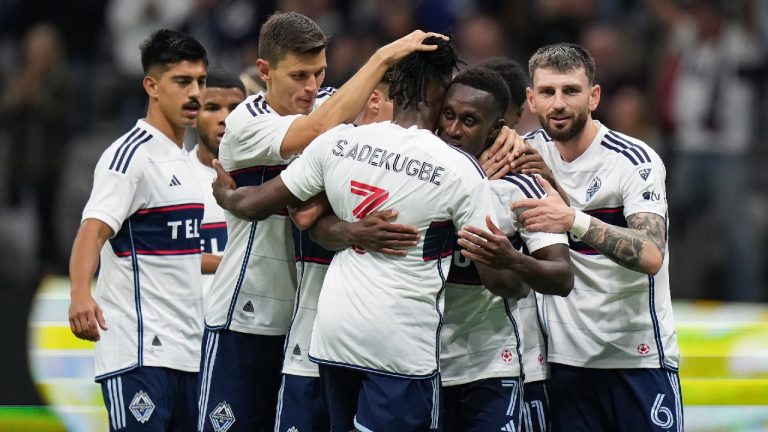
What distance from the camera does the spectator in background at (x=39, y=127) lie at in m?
9.93

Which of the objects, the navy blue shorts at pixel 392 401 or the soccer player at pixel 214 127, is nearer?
the navy blue shorts at pixel 392 401

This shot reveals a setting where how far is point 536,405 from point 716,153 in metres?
5.42

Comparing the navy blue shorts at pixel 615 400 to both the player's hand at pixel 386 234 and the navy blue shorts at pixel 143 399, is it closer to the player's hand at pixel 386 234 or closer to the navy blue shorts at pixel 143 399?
the player's hand at pixel 386 234

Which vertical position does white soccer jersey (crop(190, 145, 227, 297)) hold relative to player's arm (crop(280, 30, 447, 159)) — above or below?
below

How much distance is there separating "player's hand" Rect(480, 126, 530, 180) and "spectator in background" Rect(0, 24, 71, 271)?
6.06m

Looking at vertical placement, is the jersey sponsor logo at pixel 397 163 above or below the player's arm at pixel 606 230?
above

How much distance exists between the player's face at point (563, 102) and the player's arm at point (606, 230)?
50 cm

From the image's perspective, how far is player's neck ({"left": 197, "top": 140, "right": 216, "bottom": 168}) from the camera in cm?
632

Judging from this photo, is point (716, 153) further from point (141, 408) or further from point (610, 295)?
point (141, 408)

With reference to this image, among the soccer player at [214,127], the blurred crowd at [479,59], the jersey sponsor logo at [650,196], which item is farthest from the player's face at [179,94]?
the blurred crowd at [479,59]

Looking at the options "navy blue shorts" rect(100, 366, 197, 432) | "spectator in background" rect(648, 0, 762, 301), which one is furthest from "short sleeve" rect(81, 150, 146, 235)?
"spectator in background" rect(648, 0, 762, 301)

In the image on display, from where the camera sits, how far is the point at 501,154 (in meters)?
4.57

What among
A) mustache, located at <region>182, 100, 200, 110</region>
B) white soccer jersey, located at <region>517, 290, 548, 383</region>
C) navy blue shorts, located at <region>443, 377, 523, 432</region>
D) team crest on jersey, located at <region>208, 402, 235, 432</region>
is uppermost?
mustache, located at <region>182, 100, 200, 110</region>

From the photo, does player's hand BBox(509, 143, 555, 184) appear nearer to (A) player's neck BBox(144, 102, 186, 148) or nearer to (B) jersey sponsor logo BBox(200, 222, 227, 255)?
(A) player's neck BBox(144, 102, 186, 148)
